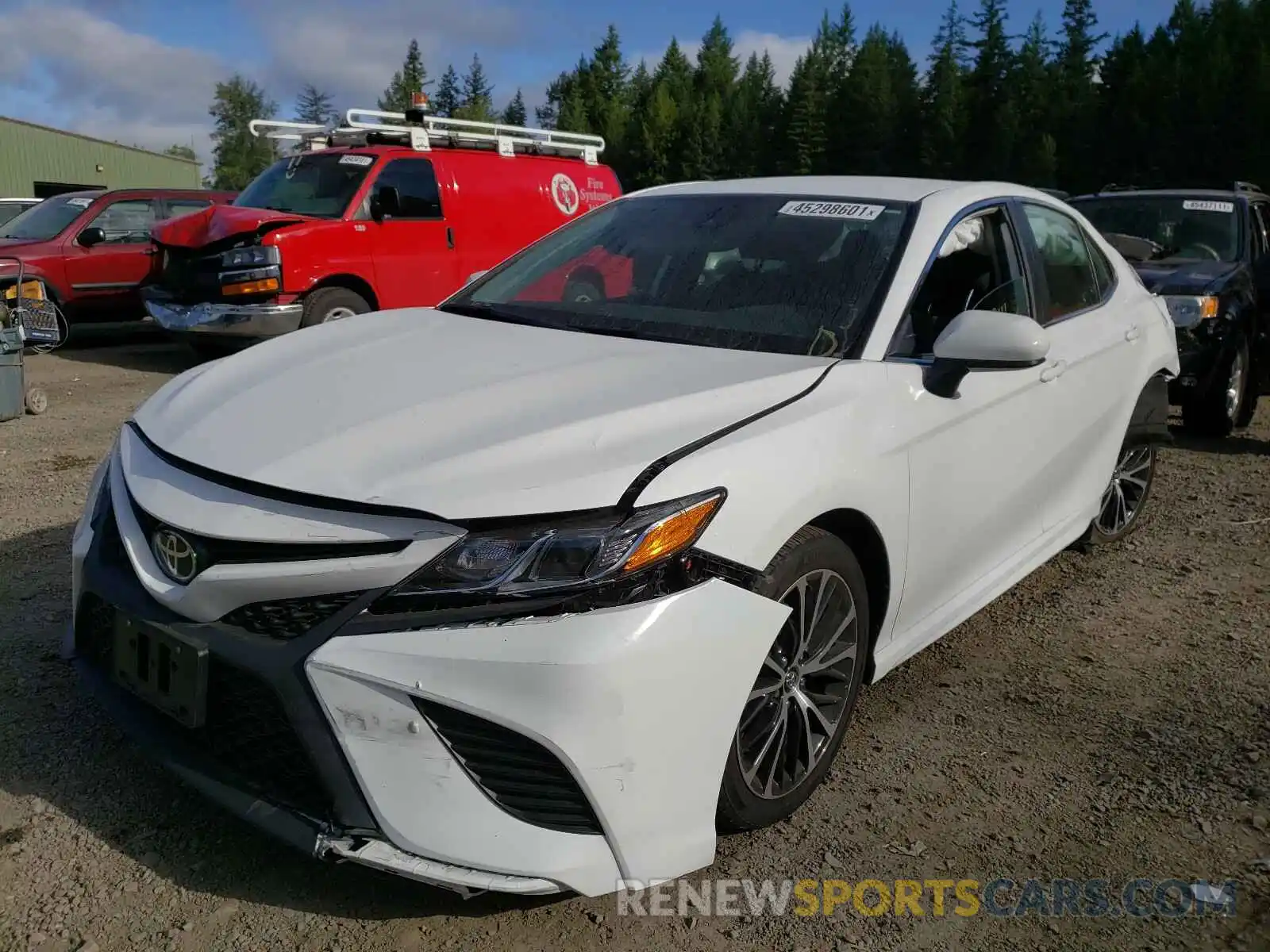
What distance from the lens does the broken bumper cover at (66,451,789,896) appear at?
6.32ft

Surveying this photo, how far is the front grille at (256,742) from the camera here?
206 centimetres

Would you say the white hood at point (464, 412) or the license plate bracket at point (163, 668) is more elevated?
the white hood at point (464, 412)

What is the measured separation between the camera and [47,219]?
36.6ft

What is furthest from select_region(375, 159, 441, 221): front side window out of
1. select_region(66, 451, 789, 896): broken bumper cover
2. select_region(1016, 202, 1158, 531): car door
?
select_region(66, 451, 789, 896): broken bumper cover

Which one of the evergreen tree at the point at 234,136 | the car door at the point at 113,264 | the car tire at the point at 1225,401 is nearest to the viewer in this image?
the car tire at the point at 1225,401

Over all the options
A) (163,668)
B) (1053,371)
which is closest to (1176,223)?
(1053,371)

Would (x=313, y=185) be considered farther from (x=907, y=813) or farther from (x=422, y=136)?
(x=907, y=813)

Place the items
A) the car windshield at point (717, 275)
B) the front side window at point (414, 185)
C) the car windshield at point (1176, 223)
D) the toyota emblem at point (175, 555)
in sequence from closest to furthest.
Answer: the toyota emblem at point (175, 555) < the car windshield at point (717, 275) < the car windshield at point (1176, 223) < the front side window at point (414, 185)

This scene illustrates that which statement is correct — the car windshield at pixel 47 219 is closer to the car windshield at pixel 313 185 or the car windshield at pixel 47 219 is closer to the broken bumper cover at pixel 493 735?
the car windshield at pixel 313 185

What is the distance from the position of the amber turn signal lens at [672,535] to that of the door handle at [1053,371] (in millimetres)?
1827

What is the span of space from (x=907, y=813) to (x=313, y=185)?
8381mm

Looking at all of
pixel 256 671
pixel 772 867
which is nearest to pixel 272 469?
pixel 256 671

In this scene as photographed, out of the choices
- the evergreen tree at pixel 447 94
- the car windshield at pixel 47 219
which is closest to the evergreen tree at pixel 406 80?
the evergreen tree at pixel 447 94

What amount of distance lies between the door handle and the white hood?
3.78ft
